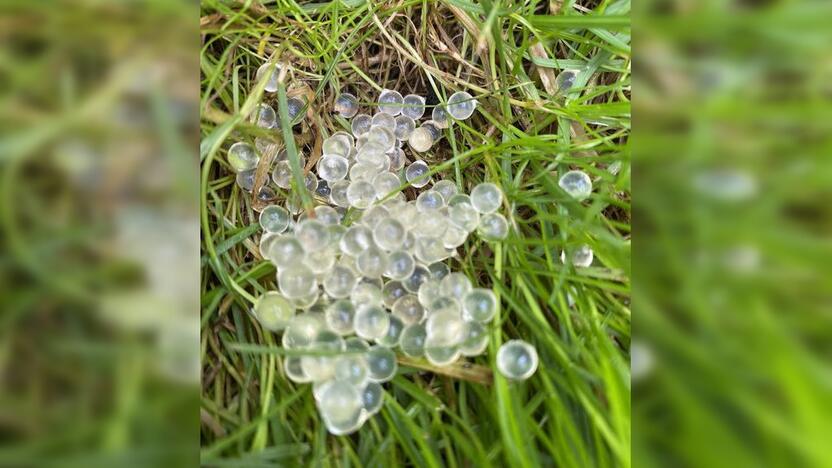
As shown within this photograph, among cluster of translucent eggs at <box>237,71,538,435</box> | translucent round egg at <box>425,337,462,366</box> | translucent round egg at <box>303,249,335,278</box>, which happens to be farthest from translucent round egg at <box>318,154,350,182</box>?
translucent round egg at <box>425,337,462,366</box>

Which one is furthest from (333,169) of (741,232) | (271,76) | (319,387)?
(741,232)

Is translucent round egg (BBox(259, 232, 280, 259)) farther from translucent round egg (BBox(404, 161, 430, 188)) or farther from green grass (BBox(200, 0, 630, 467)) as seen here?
translucent round egg (BBox(404, 161, 430, 188))

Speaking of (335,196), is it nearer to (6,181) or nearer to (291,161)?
(291,161)

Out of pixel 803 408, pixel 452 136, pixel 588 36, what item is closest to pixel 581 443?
pixel 803 408

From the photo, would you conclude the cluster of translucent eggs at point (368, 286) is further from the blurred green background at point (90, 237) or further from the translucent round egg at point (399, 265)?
the blurred green background at point (90, 237)

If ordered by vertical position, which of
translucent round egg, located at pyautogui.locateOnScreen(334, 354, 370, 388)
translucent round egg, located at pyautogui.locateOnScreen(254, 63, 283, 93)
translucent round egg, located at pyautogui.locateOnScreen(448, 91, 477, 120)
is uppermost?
translucent round egg, located at pyautogui.locateOnScreen(254, 63, 283, 93)
